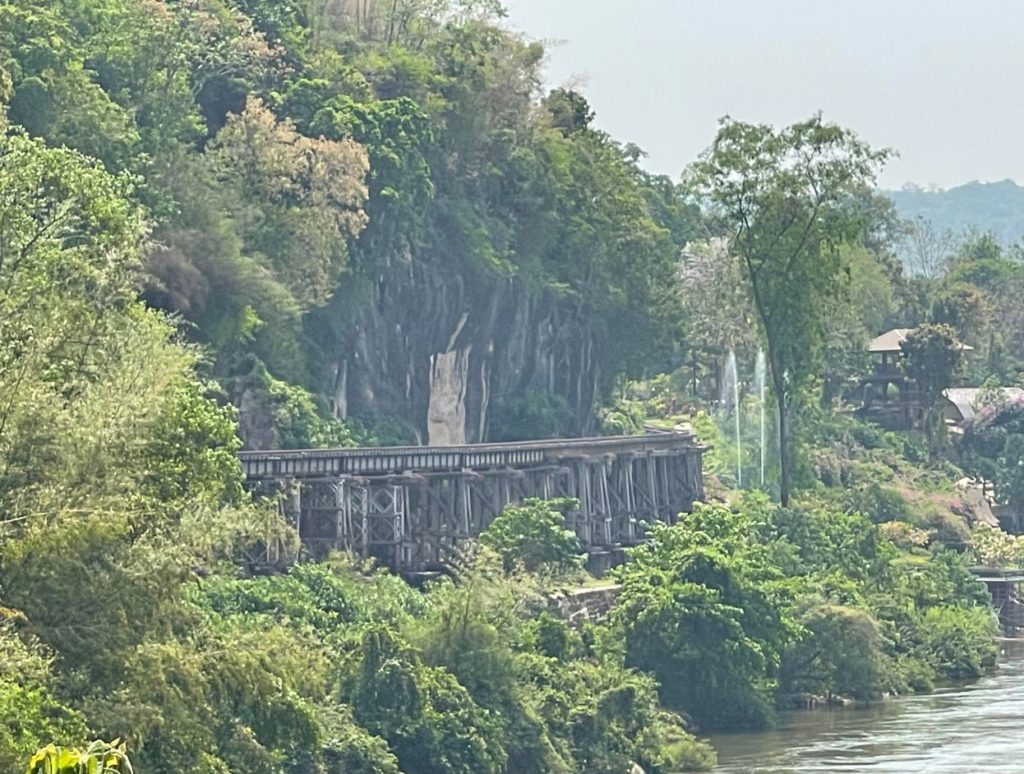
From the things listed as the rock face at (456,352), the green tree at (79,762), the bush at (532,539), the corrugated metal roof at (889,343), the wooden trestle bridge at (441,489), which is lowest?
the green tree at (79,762)

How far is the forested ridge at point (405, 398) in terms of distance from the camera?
34438 millimetres

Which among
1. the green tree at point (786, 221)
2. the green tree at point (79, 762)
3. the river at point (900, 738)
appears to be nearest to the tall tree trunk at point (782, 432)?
the green tree at point (786, 221)

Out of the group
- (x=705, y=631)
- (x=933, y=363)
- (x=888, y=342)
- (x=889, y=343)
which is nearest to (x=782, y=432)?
(x=933, y=363)

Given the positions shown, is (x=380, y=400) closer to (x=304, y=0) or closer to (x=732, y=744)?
(x=304, y=0)

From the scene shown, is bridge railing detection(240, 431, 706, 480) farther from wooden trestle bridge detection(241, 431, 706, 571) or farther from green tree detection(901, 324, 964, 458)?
green tree detection(901, 324, 964, 458)

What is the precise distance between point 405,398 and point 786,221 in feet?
41.8

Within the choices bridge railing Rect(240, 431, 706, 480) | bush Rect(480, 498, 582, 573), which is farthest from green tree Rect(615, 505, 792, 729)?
bridge railing Rect(240, 431, 706, 480)

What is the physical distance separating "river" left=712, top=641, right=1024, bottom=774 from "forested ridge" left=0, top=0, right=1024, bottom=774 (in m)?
1.09

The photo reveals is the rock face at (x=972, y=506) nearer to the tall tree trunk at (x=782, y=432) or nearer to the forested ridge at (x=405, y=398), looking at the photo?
the forested ridge at (x=405, y=398)

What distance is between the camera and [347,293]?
72.4 metres

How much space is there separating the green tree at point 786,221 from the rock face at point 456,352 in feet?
24.4

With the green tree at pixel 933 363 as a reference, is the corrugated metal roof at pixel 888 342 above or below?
above

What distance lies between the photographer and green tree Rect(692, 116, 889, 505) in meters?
78.6

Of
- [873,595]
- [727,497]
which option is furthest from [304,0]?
[873,595]
